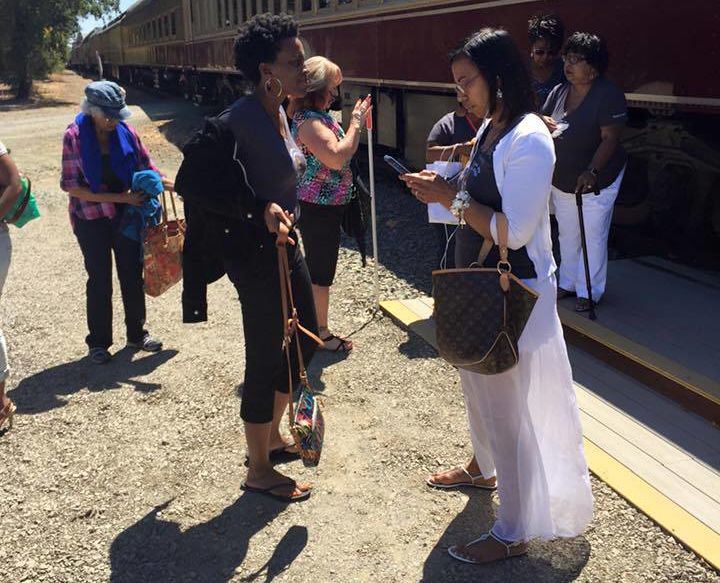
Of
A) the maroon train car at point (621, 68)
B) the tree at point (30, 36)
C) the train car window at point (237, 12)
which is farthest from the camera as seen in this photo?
the tree at point (30, 36)

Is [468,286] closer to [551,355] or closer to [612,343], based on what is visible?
[551,355]

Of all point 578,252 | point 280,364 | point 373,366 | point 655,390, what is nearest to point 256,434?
point 280,364

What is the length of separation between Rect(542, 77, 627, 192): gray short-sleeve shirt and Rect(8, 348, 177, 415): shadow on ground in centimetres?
268

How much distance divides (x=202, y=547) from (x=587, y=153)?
304 centimetres

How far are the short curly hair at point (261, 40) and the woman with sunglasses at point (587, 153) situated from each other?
2.02m

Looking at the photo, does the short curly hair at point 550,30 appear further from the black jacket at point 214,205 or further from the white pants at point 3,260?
the white pants at point 3,260

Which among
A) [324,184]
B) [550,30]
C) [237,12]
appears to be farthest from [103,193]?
[237,12]

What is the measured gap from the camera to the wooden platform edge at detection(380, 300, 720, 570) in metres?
2.63

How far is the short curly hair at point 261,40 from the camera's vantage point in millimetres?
2588

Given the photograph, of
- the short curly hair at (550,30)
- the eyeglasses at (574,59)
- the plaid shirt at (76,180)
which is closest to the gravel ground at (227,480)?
the plaid shirt at (76,180)

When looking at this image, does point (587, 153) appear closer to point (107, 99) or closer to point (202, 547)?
point (107, 99)

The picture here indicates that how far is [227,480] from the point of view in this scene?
3264mm

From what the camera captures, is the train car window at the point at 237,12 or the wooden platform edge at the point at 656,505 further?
the train car window at the point at 237,12

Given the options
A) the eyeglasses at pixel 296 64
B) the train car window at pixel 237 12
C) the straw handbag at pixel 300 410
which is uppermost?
the train car window at pixel 237 12
